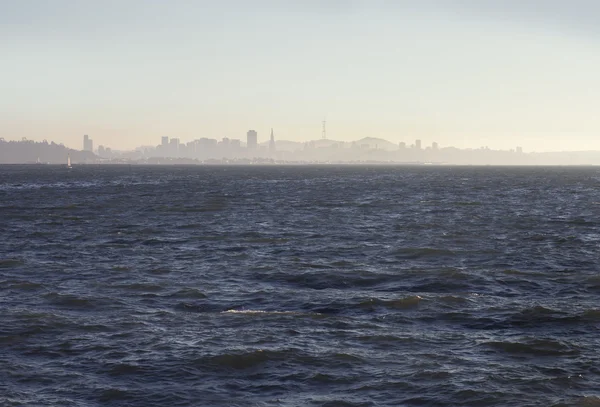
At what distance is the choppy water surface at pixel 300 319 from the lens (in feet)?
58.4

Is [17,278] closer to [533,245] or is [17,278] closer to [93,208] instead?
[533,245]

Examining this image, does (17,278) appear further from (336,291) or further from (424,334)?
(424,334)

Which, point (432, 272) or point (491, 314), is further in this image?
point (432, 272)

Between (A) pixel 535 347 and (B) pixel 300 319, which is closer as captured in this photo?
(A) pixel 535 347

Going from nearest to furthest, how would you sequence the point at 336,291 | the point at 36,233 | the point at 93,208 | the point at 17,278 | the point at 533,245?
the point at 336,291 < the point at 17,278 < the point at 533,245 < the point at 36,233 < the point at 93,208

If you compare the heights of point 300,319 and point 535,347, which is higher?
point 300,319

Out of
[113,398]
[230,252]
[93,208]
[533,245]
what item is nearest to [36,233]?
[230,252]

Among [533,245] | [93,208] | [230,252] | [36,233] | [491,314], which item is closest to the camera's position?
[491,314]

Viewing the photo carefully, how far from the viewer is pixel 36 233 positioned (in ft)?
173

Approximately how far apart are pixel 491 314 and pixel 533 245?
21.6 meters

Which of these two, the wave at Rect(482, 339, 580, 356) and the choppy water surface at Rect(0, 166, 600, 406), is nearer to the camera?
the choppy water surface at Rect(0, 166, 600, 406)

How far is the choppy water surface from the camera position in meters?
17.8

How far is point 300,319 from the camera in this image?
2462cm

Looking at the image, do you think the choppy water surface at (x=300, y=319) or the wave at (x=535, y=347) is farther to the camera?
the wave at (x=535, y=347)
